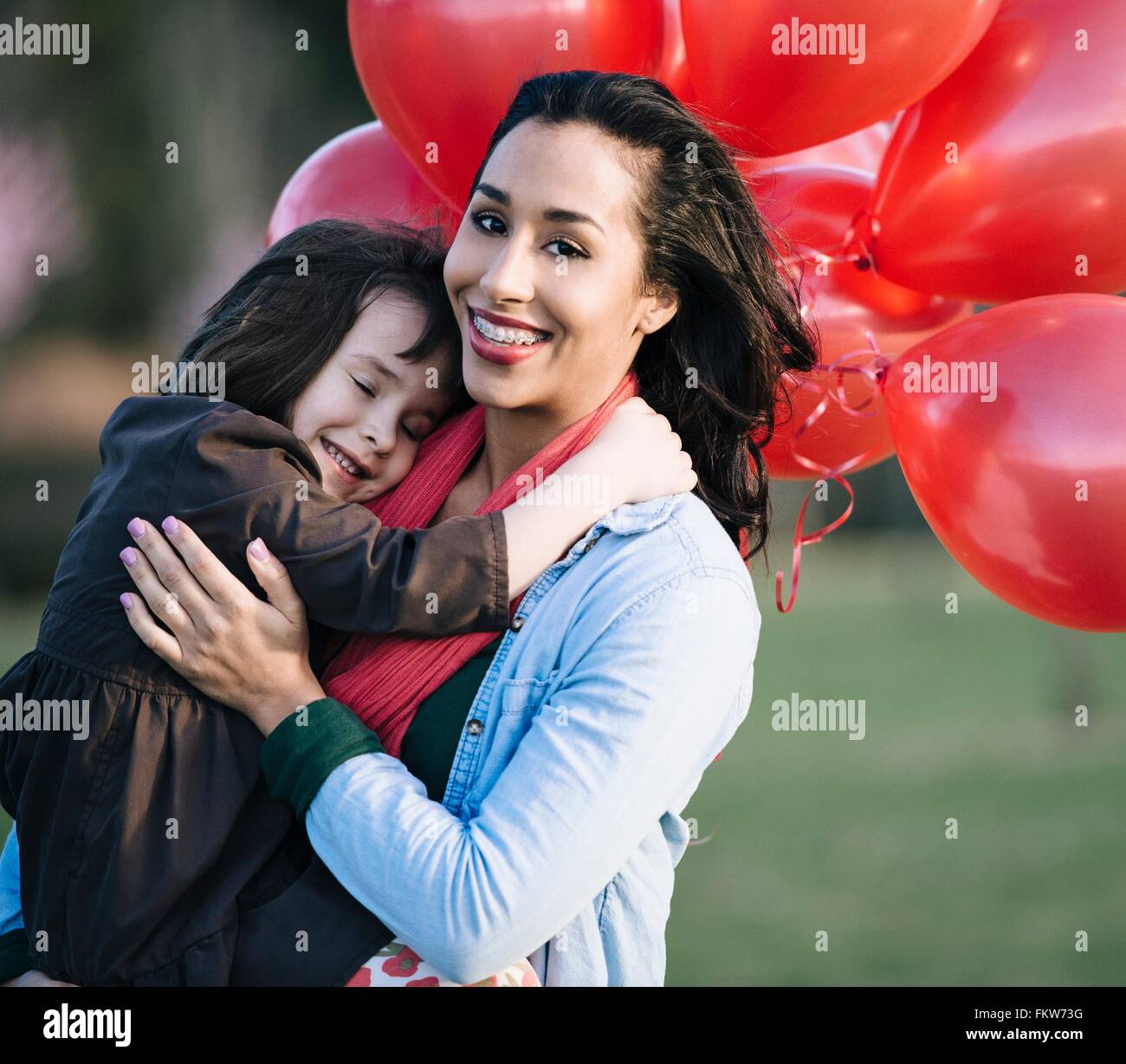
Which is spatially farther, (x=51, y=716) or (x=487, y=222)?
(x=487, y=222)

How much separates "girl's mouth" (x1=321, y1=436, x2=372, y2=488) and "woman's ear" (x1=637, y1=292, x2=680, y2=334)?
1.57 feet

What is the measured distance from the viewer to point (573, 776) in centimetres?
158

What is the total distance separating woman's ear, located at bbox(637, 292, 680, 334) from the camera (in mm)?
2018

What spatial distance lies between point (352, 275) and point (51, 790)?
0.90m

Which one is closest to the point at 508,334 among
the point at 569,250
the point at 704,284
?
the point at 569,250

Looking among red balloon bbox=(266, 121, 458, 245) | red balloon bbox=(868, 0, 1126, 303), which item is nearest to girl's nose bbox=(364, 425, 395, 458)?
red balloon bbox=(266, 121, 458, 245)

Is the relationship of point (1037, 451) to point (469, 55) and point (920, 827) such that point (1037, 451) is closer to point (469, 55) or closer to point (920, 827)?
point (469, 55)

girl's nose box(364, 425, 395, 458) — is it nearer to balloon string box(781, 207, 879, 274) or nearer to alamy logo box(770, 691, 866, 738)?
balloon string box(781, 207, 879, 274)

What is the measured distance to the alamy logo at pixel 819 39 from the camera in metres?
2.12

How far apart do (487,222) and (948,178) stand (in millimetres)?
Result: 878

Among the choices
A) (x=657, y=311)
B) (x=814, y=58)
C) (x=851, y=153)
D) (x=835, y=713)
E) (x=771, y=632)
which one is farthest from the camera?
(x=771, y=632)

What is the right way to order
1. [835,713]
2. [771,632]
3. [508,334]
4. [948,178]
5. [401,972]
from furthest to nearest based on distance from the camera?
[771,632], [835,713], [948,178], [508,334], [401,972]

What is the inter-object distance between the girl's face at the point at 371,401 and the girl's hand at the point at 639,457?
340 millimetres
